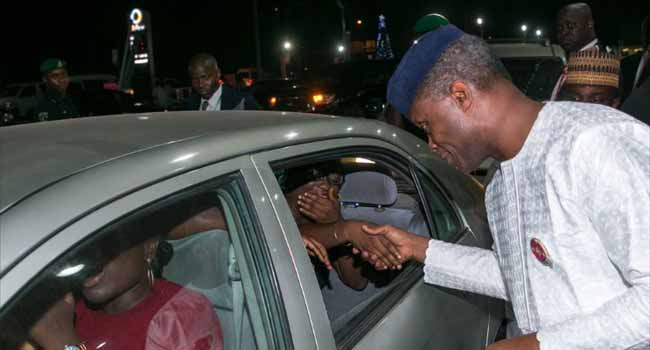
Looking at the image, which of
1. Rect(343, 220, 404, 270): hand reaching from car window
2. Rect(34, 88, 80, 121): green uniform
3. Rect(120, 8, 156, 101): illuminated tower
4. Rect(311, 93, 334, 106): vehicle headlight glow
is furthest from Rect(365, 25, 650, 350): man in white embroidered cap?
Rect(120, 8, 156, 101): illuminated tower

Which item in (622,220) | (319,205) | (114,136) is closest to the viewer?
(622,220)

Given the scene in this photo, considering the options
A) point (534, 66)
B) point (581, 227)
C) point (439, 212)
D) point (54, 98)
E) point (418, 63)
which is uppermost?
point (418, 63)

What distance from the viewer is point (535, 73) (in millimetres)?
6969

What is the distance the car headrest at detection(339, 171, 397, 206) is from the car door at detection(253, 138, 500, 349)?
232 millimetres

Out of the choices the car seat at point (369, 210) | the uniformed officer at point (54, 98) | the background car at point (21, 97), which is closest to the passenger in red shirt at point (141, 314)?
the car seat at point (369, 210)

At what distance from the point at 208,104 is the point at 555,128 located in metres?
4.82

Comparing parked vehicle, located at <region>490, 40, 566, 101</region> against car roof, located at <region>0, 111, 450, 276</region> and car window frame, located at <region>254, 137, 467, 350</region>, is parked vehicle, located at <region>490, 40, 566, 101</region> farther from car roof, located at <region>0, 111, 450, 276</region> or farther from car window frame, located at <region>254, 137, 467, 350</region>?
car roof, located at <region>0, 111, 450, 276</region>

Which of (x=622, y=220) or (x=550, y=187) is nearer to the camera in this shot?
(x=622, y=220)

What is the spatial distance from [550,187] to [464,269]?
27.8 inches

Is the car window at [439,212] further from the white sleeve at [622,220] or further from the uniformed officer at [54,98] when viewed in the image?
the uniformed officer at [54,98]

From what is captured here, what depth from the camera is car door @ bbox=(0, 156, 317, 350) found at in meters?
1.21

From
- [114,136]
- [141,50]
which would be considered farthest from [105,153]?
[141,50]

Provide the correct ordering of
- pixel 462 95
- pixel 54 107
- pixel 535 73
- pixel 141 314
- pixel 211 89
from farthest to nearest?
pixel 535 73, pixel 54 107, pixel 211 89, pixel 141 314, pixel 462 95

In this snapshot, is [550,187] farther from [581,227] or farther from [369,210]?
[369,210]
